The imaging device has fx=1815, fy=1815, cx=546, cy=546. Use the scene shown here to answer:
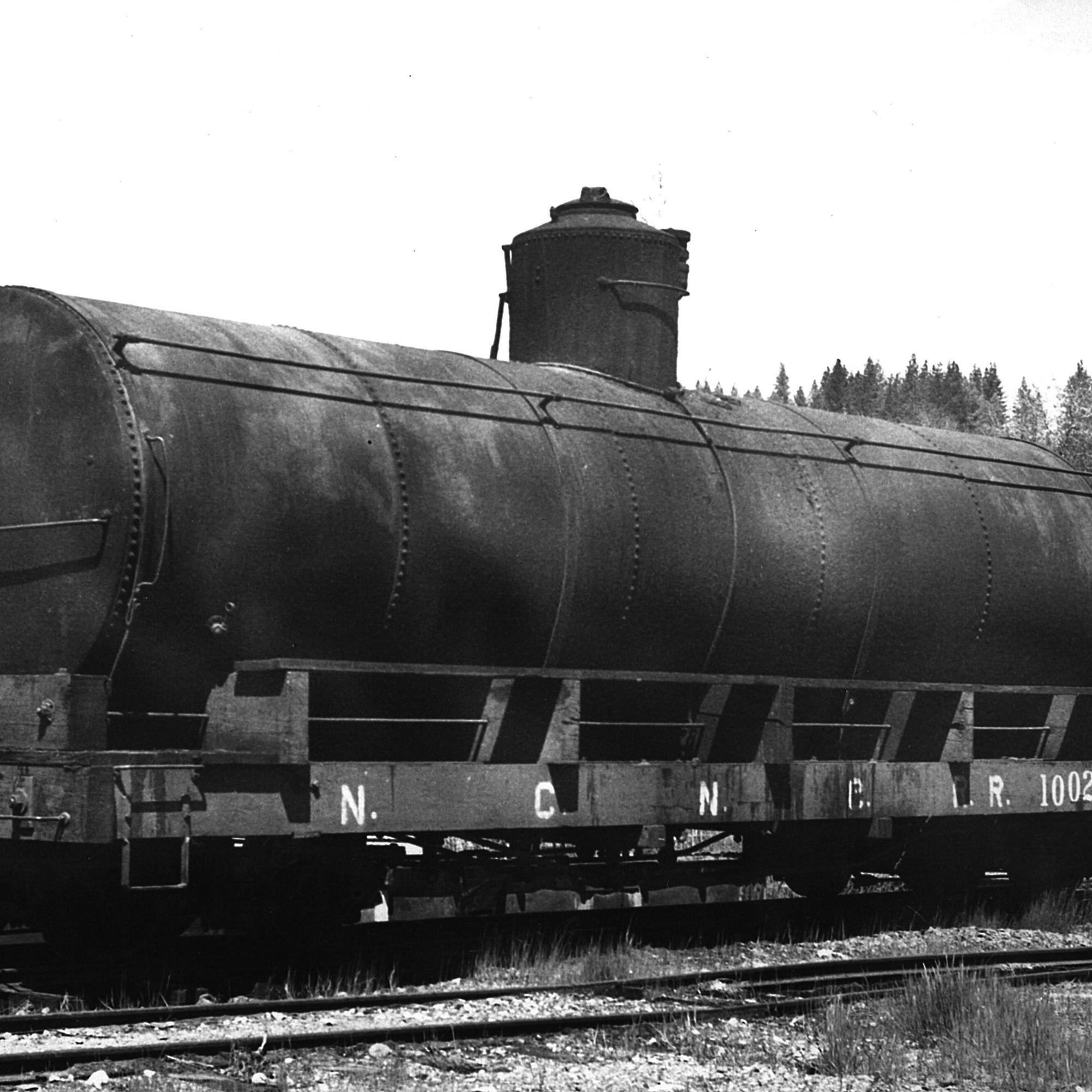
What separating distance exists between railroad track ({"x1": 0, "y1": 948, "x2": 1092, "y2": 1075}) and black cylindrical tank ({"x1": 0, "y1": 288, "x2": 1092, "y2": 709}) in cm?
172

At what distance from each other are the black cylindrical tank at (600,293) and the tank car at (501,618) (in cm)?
3

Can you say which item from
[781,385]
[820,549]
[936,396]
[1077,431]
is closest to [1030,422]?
[1077,431]

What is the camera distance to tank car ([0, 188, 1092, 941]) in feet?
30.5

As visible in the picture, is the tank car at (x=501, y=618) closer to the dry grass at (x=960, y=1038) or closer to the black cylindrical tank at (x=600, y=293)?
the black cylindrical tank at (x=600, y=293)

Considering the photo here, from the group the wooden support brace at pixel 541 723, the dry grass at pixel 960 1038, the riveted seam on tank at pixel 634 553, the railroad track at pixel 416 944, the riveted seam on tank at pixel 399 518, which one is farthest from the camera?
the riveted seam on tank at pixel 634 553

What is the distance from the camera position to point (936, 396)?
141 m

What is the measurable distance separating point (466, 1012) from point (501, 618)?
2.34 meters

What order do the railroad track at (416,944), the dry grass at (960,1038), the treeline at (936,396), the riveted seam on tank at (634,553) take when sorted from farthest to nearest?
the treeline at (936,396) < the riveted seam on tank at (634,553) < the railroad track at (416,944) < the dry grass at (960,1038)

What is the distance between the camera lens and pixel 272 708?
377 inches

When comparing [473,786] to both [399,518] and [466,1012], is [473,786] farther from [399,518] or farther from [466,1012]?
[399,518]

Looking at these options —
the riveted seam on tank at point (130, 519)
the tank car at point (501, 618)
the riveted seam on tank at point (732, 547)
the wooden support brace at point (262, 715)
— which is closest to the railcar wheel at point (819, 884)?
the tank car at point (501, 618)

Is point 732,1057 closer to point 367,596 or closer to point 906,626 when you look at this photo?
point 367,596

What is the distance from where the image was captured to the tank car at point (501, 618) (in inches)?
366

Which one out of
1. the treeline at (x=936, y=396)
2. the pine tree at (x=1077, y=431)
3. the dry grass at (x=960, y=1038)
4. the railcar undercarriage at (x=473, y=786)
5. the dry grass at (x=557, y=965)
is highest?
the treeline at (x=936, y=396)
